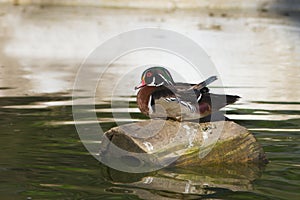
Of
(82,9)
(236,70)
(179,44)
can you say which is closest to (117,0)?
(82,9)

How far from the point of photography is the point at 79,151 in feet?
22.1

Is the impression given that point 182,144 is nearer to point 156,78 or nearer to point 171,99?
point 171,99

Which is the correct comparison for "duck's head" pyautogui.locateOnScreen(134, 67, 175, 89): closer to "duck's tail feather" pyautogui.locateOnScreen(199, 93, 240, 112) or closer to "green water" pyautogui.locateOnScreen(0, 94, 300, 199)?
"duck's tail feather" pyautogui.locateOnScreen(199, 93, 240, 112)

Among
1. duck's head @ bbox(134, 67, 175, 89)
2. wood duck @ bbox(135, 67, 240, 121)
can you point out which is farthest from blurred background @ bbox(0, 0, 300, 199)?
duck's head @ bbox(134, 67, 175, 89)

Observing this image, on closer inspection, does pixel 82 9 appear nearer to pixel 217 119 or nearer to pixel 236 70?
pixel 236 70

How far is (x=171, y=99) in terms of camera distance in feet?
20.3

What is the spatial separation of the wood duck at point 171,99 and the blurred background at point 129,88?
41cm

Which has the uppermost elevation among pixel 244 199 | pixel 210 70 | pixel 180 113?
pixel 210 70

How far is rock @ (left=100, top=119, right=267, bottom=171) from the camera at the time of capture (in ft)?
20.1

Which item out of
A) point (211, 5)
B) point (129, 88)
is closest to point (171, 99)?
point (129, 88)

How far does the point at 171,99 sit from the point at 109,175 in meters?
0.67

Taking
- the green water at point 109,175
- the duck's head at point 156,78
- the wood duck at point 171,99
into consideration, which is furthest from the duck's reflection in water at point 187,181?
the duck's head at point 156,78

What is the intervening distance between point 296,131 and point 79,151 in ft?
6.22

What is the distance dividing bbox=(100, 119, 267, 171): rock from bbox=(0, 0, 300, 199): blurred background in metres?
0.11
